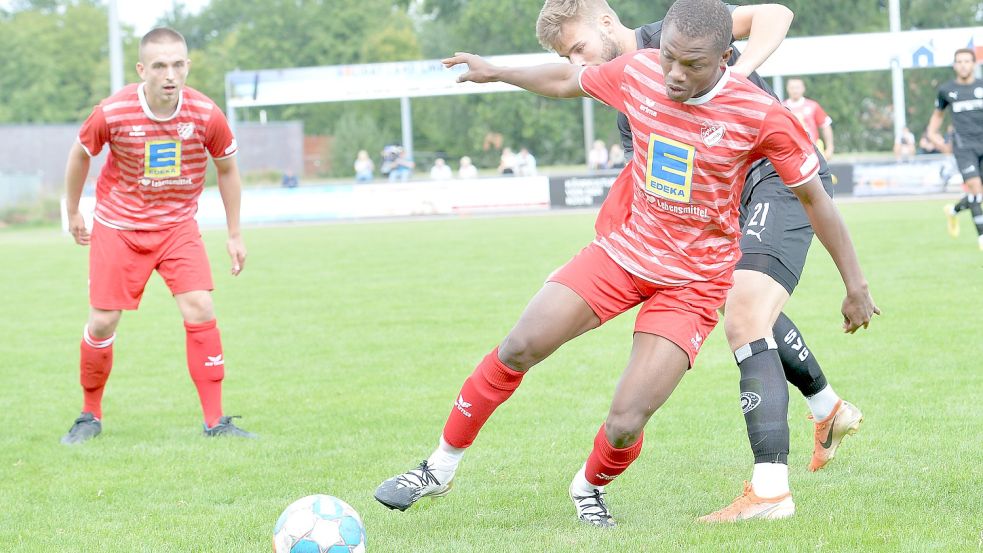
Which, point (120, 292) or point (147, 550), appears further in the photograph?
point (120, 292)

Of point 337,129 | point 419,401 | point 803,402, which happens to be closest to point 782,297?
point 803,402

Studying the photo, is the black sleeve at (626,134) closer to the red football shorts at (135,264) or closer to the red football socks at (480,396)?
the red football socks at (480,396)

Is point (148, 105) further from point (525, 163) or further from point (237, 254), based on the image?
point (525, 163)

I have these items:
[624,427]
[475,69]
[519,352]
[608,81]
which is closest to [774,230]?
[608,81]

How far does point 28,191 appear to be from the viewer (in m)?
35.8

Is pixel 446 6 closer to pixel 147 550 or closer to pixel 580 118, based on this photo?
pixel 580 118

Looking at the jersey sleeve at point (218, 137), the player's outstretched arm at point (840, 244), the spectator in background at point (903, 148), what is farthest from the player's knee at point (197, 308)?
the spectator in background at point (903, 148)

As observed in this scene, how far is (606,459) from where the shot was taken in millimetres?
4449

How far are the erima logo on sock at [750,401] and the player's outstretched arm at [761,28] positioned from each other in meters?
1.25

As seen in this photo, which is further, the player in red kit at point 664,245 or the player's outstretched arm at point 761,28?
the player's outstretched arm at point 761,28

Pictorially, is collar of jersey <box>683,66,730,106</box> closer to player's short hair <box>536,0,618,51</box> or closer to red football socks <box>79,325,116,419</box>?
player's short hair <box>536,0,618,51</box>

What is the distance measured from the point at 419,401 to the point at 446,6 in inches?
2074

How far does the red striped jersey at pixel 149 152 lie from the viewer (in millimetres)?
6500

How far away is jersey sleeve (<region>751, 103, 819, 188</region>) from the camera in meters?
4.06
